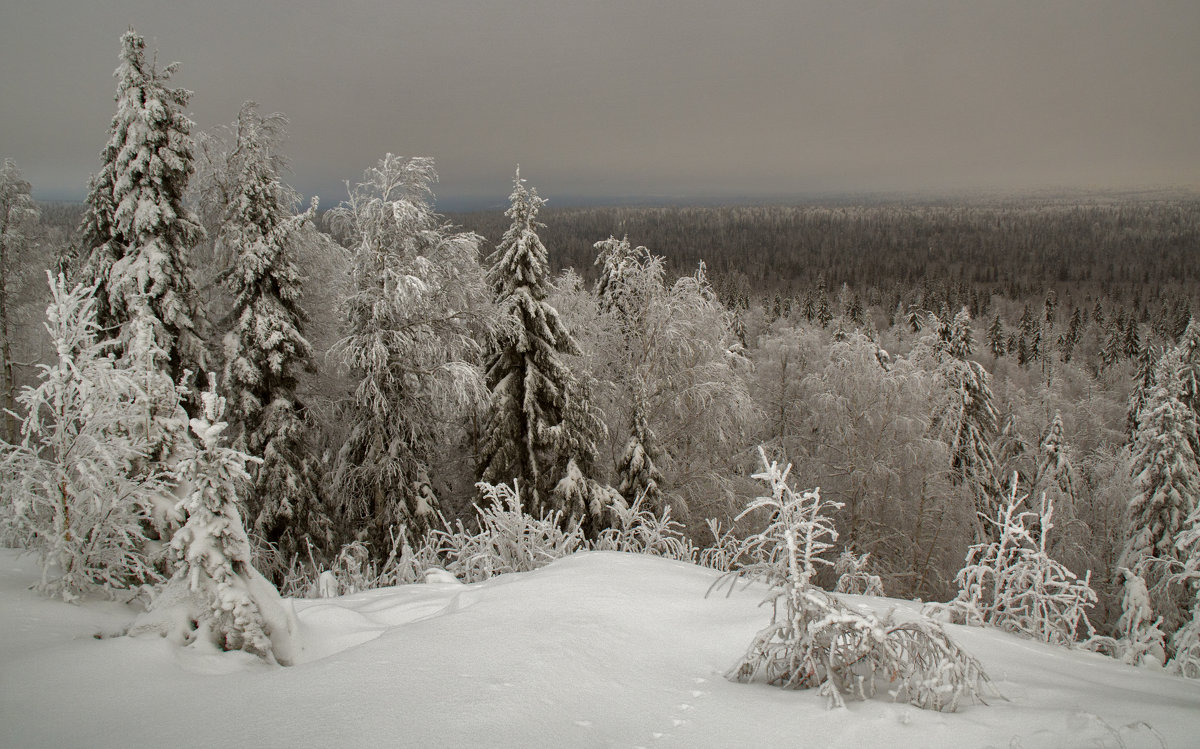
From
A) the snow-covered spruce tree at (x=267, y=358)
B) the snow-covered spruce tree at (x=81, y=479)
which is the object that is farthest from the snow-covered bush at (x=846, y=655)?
the snow-covered spruce tree at (x=267, y=358)

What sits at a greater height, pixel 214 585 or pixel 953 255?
pixel 953 255

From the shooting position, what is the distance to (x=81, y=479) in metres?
4.88

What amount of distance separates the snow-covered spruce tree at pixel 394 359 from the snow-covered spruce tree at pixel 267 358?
3.05 feet

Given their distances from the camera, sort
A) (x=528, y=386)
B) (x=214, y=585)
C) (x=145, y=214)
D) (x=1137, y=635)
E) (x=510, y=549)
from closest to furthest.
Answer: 1. (x=214, y=585)
2. (x=1137, y=635)
3. (x=510, y=549)
4. (x=145, y=214)
5. (x=528, y=386)

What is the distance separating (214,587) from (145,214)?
39.4 feet

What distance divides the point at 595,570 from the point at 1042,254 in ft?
627

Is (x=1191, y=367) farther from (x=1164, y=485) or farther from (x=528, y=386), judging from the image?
(x=528, y=386)

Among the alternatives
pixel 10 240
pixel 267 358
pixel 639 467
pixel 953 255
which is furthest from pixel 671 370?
pixel 953 255

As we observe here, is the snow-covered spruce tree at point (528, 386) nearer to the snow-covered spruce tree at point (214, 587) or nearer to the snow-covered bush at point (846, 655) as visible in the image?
the snow-covered spruce tree at point (214, 587)

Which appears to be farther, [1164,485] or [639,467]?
[1164,485]

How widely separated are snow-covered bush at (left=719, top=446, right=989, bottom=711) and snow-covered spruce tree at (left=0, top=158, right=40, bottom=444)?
23.4 m

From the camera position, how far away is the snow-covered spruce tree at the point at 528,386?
46.6 ft

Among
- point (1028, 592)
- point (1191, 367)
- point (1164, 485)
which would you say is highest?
point (1028, 592)

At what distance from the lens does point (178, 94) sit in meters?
12.2
